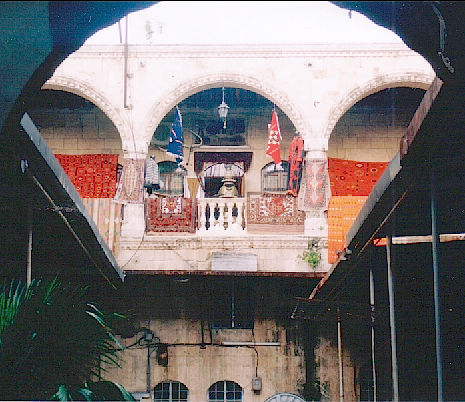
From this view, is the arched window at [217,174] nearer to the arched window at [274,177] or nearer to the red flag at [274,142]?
the arched window at [274,177]

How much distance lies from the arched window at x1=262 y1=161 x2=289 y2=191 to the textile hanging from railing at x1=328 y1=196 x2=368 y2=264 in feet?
9.16

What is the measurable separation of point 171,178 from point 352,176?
13.4 ft

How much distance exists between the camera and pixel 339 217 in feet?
48.3

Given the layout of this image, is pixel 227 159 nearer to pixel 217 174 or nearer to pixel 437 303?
pixel 217 174

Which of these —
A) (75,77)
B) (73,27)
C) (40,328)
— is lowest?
(40,328)

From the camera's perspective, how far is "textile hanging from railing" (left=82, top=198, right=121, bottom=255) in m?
15.0

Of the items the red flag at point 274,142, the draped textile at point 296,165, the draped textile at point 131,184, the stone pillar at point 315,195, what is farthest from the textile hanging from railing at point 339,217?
the draped textile at point 131,184

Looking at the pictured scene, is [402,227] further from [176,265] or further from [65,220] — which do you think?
[176,265]

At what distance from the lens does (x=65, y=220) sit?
804 cm

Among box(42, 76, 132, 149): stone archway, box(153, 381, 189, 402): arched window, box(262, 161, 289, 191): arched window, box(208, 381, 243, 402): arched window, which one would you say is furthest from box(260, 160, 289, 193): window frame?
box(153, 381, 189, 402): arched window

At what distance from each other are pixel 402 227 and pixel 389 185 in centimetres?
245

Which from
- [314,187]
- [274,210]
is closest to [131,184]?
[274,210]

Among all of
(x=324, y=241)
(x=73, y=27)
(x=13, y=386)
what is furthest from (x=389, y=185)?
(x=324, y=241)

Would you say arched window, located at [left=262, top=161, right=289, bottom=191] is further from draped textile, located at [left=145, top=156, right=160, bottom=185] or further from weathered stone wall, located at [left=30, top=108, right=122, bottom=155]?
weathered stone wall, located at [left=30, top=108, right=122, bottom=155]
